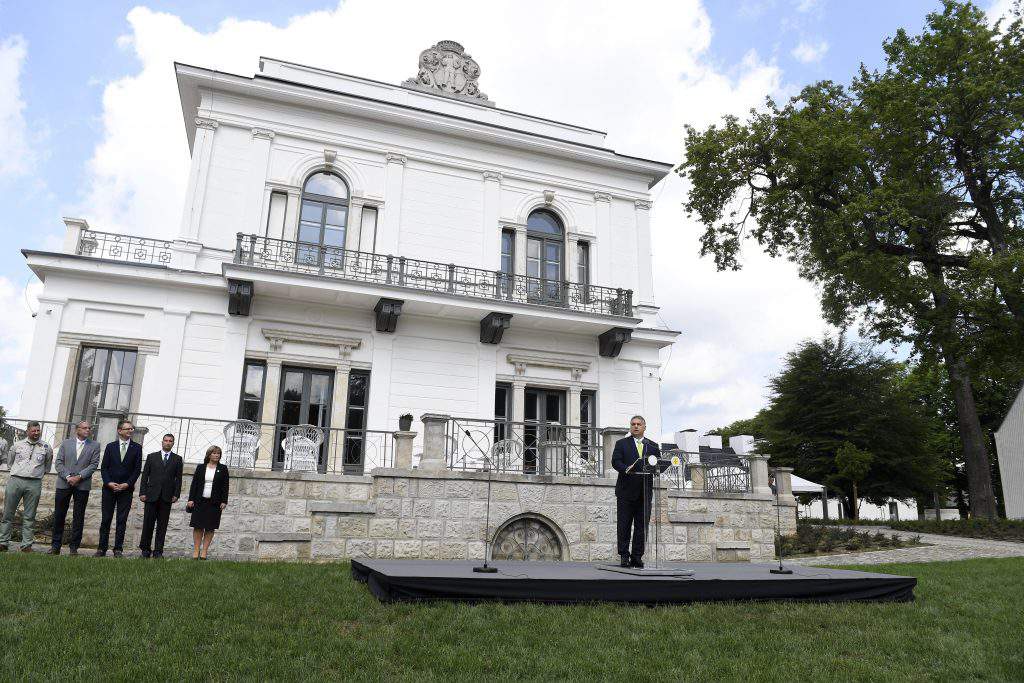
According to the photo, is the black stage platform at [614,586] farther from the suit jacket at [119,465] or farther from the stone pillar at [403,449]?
the suit jacket at [119,465]

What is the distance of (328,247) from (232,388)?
11.9 ft

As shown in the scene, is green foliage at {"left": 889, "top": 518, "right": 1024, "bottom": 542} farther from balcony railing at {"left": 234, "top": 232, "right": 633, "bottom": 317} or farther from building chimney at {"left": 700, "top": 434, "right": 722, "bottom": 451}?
balcony railing at {"left": 234, "top": 232, "right": 633, "bottom": 317}

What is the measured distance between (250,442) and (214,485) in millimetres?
2110

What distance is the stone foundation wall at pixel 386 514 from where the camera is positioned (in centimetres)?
1102

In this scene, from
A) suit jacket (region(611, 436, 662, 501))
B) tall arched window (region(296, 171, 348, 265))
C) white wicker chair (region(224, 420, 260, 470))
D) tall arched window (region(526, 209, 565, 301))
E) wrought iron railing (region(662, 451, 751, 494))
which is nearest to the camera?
suit jacket (region(611, 436, 662, 501))

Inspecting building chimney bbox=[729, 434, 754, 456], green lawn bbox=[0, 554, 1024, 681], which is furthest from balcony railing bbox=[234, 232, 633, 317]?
green lawn bbox=[0, 554, 1024, 681]

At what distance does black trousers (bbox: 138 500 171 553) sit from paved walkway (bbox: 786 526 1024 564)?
1056cm

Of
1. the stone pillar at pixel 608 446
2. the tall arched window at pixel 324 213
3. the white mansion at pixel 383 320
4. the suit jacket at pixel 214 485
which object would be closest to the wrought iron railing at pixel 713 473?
the white mansion at pixel 383 320

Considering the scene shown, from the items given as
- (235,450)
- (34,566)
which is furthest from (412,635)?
(235,450)

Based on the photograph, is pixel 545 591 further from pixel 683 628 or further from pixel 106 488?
pixel 106 488

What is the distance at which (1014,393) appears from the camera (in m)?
34.9

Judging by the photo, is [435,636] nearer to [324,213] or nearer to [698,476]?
[698,476]

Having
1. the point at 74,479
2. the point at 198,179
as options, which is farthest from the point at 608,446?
the point at 198,179

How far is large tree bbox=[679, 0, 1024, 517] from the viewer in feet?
58.4
